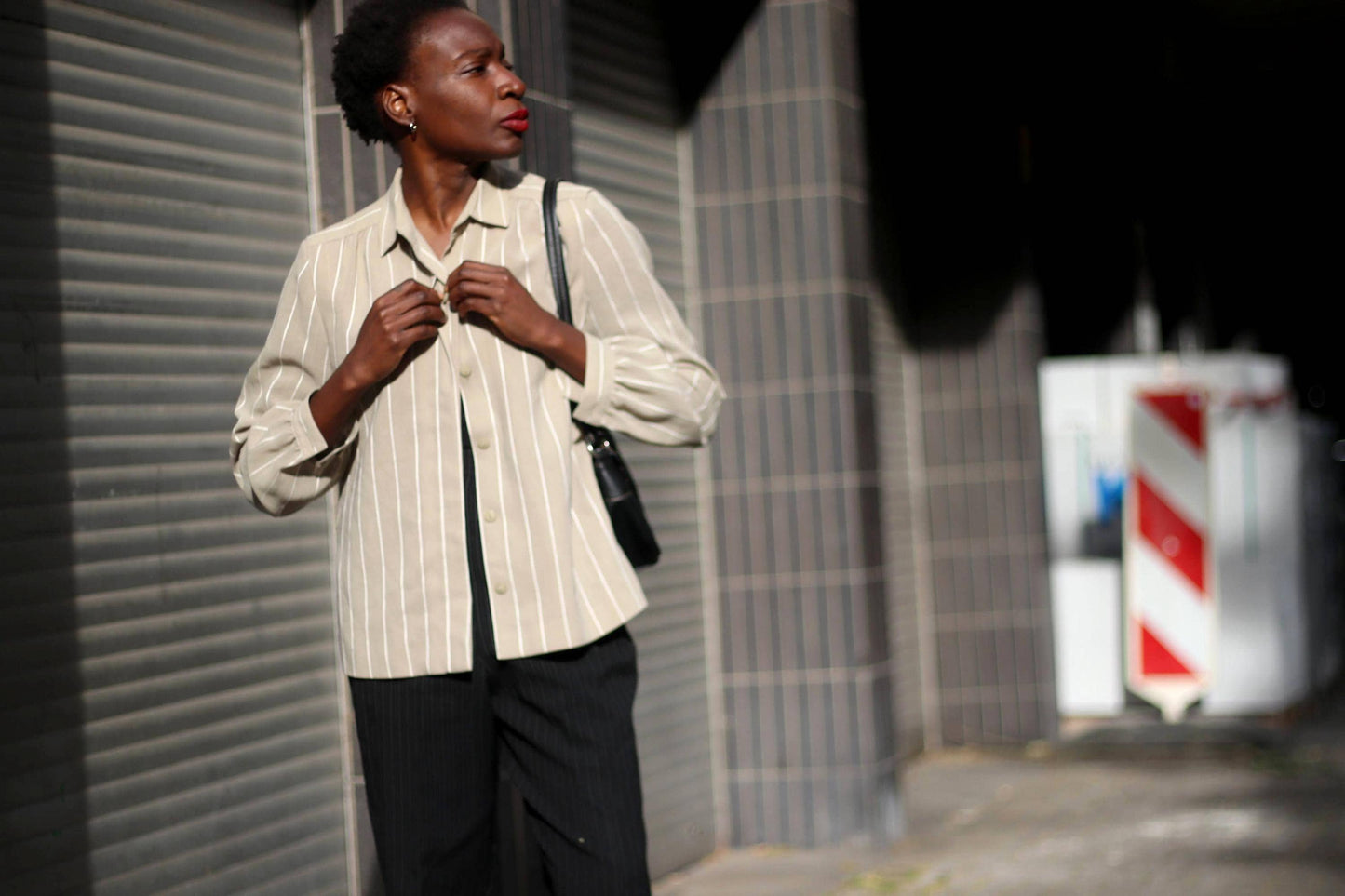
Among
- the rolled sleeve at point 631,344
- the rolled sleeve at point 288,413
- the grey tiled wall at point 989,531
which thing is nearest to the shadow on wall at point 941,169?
the grey tiled wall at point 989,531

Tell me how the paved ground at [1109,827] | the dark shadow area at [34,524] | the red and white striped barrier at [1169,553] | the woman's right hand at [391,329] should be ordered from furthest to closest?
the red and white striped barrier at [1169,553] → the paved ground at [1109,827] → the dark shadow area at [34,524] → the woman's right hand at [391,329]

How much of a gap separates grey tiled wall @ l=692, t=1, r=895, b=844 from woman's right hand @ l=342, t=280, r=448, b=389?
4.39m

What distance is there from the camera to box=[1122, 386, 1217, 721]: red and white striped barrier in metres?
8.79

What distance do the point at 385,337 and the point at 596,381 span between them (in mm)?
325

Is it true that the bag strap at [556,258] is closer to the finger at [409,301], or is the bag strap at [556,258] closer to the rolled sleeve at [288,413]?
the finger at [409,301]

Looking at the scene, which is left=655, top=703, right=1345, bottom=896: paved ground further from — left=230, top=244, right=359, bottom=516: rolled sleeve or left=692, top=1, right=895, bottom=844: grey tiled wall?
left=230, top=244, right=359, bottom=516: rolled sleeve

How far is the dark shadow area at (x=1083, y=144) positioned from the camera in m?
9.12

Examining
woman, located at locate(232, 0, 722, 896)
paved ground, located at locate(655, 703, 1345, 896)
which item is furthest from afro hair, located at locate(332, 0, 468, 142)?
paved ground, located at locate(655, 703, 1345, 896)

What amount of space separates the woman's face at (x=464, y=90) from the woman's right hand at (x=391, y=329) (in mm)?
244

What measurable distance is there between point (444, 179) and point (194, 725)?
75.2 inches

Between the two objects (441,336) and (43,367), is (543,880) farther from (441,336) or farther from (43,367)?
(43,367)

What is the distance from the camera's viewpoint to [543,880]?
9.13 feet

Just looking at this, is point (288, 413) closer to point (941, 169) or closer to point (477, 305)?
point (477, 305)

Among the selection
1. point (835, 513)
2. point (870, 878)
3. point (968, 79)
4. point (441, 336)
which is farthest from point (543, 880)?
point (968, 79)
